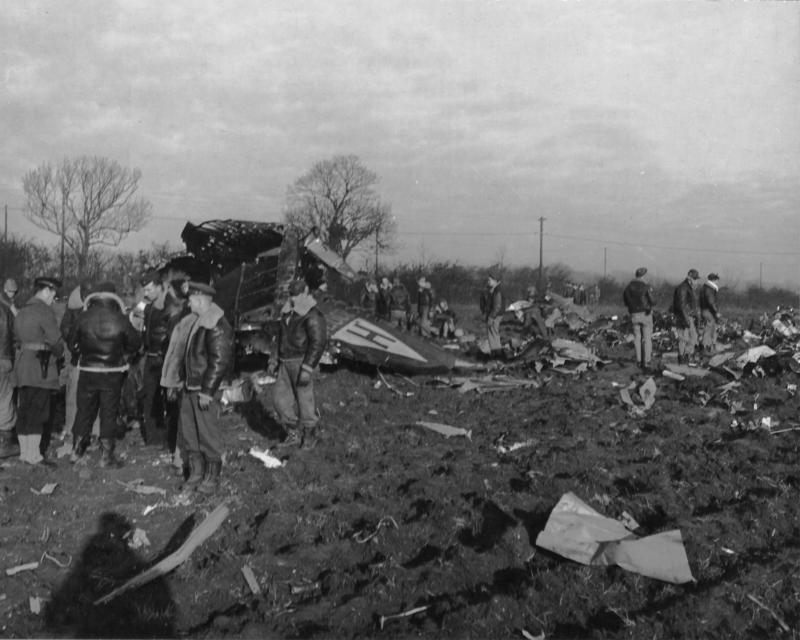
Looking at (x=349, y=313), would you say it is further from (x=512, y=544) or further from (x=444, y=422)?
(x=512, y=544)

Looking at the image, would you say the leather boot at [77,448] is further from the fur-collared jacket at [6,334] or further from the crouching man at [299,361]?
the crouching man at [299,361]

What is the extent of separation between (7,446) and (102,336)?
1587 millimetres

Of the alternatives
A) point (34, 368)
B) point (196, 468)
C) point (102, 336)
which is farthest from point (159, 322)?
point (196, 468)

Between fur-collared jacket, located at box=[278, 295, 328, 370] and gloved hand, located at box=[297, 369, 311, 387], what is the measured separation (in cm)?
5

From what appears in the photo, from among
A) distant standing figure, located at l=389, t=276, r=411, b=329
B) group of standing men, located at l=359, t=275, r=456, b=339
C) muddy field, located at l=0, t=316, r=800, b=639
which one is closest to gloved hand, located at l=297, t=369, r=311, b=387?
muddy field, located at l=0, t=316, r=800, b=639

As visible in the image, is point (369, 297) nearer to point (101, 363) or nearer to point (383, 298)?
point (383, 298)

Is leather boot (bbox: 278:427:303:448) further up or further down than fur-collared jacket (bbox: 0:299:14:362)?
further down

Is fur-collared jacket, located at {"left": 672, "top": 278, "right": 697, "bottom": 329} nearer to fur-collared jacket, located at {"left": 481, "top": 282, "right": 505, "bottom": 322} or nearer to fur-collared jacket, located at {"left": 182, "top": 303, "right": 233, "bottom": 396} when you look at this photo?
fur-collared jacket, located at {"left": 481, "top": 282, "right": 505, "bottom": 322}

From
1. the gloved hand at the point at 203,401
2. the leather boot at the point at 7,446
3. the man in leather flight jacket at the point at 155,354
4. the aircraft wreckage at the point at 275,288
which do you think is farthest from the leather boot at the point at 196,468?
the aircraft wreckage at the point at 275,288

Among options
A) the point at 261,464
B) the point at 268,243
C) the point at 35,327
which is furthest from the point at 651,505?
the point at 268,243

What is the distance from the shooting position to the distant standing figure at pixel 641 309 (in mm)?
11633

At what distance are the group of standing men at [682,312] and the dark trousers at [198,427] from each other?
26.9 ft

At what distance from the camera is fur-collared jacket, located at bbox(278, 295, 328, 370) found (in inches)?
265

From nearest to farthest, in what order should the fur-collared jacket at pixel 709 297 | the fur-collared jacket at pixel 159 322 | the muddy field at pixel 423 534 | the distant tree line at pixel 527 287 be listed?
the muddy field at pixel 423 534 < the fur-collared jacket at pixel 159 322 < the fur-collared jacket at pixel 709 297 < the distant tree line at pixel 527 287
